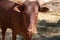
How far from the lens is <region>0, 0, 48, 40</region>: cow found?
4.95m

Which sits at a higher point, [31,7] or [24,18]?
[31,7]

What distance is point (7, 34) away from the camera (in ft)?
22.9

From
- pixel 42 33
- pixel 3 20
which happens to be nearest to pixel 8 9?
pixel 3 20

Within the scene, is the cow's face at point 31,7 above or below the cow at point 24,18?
above

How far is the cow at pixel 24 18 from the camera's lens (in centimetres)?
495

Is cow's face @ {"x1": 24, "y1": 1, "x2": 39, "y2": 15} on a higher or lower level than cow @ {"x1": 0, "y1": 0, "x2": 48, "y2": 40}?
higher

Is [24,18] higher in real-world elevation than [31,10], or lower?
lower

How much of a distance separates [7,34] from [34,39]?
0.84 metres

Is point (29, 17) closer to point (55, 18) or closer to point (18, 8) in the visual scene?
point (18, 8)

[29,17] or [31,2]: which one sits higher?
[31,2]

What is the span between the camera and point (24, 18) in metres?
5.10

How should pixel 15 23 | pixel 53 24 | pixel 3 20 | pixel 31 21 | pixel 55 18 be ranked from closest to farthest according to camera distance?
pixel 31 21, pixel 15 23, pixel 3 20, pixel 53 24, pixel 55 18

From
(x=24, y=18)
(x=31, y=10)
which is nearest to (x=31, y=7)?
(x=31, y=10)

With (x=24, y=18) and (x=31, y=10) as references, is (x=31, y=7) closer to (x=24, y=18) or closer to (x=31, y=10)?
(x=31, y=10)
